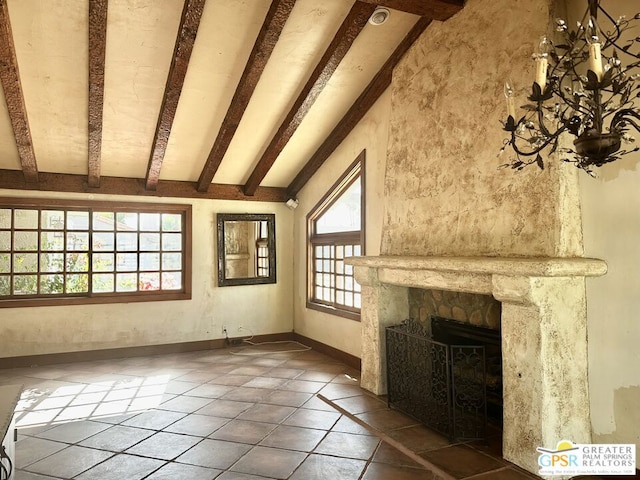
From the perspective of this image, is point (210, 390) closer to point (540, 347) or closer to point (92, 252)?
point (92, 252)

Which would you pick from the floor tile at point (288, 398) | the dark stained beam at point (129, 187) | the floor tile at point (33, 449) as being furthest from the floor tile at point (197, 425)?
the dark stained beam at point (129, 187)

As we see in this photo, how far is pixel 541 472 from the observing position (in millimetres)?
2709

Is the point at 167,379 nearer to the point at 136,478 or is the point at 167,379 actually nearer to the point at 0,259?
the point at 136,478

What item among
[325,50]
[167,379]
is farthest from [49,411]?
[325,50]

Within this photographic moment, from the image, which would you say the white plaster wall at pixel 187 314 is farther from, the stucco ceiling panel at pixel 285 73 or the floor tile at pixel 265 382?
the floor tile at pixel 265 382

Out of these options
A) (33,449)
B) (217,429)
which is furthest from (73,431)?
(217,429)

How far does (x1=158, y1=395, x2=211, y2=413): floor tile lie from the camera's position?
4.11 meters

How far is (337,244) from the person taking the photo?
6043mm

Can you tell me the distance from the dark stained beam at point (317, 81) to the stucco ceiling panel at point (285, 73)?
0.08m

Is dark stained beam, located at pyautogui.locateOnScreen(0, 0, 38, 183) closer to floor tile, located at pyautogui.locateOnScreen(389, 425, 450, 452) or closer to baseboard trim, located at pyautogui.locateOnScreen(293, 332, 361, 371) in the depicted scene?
baseboard trim, located at pyautogui.locateOnScreen(293, 332, 361, 371)

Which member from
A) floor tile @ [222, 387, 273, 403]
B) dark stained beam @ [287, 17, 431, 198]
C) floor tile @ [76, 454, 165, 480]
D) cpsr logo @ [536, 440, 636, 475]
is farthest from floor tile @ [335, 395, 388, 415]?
dark stained beam @ [287, 17, 431, 198]

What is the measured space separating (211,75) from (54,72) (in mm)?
1425

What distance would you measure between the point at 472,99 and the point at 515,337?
1.85m

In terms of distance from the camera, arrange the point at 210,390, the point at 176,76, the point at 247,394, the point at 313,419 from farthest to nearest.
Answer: the point at 210,390, the point at 247,394, the point at 176,76, the point at 313,419
